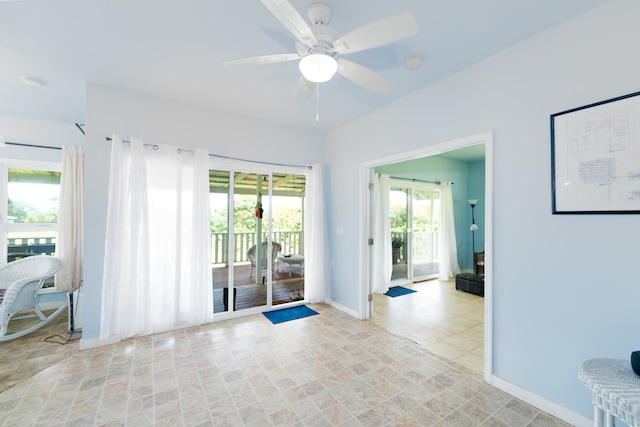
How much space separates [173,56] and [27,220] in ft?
11.9

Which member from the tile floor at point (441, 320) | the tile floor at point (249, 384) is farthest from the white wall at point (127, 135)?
the tile floor at point (441, 320)

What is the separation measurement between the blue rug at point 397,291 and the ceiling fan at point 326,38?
3782 millimetres

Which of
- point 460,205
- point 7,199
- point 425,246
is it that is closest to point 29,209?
point 7,199

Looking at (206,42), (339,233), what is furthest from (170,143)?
(339,233)

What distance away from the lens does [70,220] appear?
12.0 ft

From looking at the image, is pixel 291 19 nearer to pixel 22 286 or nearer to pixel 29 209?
pixel 22 286

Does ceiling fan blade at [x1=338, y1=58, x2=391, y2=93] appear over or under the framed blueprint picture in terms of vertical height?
over

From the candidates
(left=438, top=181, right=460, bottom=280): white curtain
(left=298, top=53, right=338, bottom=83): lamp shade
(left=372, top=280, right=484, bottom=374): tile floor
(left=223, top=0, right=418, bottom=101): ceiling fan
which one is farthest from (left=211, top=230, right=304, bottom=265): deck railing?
(left=438, top=181, right=460, bottom=280): white curtain

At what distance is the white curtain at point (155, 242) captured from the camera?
2709 millimetres

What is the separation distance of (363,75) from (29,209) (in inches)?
196

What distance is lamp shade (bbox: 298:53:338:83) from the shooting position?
1.52 m

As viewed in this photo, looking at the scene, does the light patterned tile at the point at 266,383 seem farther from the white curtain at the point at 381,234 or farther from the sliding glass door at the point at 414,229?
the sliding glass door at the point at 414,229

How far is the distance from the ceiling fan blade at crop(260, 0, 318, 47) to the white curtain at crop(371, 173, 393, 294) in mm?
3525

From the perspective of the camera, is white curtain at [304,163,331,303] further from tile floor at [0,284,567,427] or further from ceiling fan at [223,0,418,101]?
ceiling fan at [223,0,418,101]
